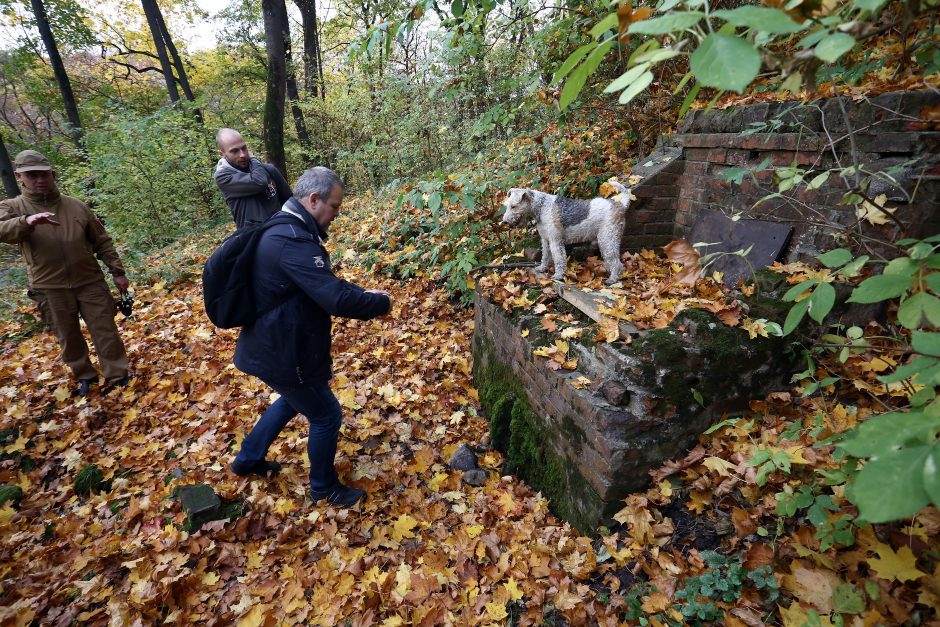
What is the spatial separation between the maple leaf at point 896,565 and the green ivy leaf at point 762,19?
6.31 feet

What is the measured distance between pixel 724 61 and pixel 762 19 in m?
0.09

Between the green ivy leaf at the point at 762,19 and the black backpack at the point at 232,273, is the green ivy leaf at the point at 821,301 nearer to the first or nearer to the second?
the green ivy leaf at the point at 762,19

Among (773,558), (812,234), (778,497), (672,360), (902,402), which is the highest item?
(812,234)

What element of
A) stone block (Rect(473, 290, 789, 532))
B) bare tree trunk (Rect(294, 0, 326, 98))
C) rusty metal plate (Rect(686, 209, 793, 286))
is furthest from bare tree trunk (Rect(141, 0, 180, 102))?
stone block (Rect(473, 290, 789, 532))

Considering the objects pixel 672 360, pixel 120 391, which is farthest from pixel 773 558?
pixel 120 391

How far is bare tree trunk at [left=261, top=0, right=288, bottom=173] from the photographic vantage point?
734 cm

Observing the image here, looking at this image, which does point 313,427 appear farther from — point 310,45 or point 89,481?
point 310,45

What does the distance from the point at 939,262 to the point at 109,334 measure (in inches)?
229

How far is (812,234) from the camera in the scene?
292cm

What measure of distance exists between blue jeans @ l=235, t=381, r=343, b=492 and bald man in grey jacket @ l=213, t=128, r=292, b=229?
73.5 inches

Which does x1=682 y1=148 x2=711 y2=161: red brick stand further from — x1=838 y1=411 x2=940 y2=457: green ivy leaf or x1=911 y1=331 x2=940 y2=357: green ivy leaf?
x1=838 y1=411 x2=940 y2=457: green ivy leaf

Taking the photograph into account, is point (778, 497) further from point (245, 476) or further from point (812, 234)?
point (245, 476)

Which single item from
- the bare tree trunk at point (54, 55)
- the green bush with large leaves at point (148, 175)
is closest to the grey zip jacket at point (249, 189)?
the green bush with large leaves at point (148, 175)

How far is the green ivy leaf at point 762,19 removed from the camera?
0.71m
